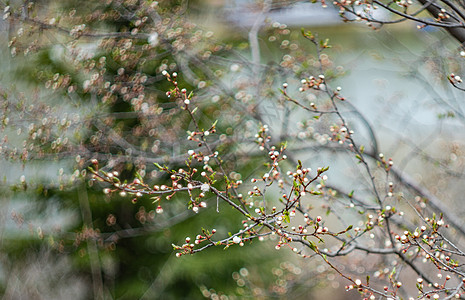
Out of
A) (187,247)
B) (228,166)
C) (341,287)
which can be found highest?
(187,247)

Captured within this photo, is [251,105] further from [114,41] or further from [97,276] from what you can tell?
[97,276]

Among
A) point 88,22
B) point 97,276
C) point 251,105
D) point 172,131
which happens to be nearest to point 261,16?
point 251,105

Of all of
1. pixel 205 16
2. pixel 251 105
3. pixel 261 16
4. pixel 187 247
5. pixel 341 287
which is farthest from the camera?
pixel 341 287

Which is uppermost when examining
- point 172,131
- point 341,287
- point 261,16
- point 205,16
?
point 261,16

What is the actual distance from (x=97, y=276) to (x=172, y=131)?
1.72 m

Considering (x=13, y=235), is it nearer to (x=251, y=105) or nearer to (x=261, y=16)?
(x=251, y=105)

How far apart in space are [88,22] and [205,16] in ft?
3.70

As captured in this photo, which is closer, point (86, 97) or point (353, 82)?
point (86, 97)

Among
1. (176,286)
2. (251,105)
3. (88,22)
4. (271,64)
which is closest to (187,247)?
(251,105)

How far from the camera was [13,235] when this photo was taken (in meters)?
4.66

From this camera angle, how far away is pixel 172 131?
152 inches

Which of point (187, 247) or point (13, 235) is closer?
point (187, 247)

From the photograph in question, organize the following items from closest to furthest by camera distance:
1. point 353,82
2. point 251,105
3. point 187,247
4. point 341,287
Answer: point 187,247, point 251,105, point 341,287, point 353,82

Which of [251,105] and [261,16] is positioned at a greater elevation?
[261,16]
